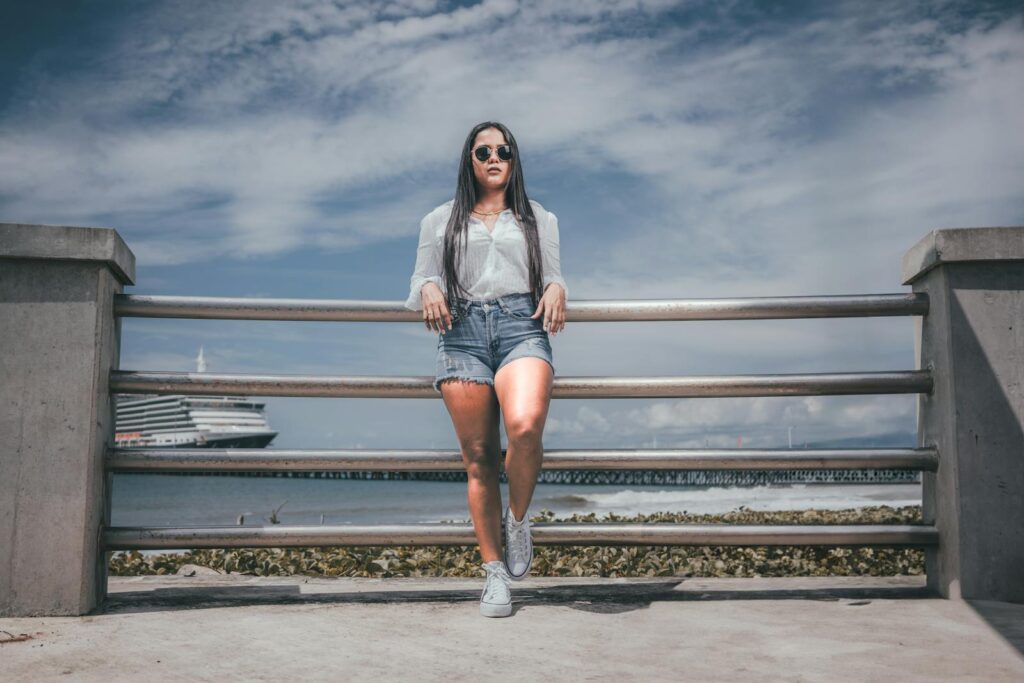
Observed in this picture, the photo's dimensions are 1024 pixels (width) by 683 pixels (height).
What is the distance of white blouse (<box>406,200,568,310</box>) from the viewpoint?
11.0 ft

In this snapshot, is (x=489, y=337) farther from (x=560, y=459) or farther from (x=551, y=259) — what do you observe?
(x=560, y=459)

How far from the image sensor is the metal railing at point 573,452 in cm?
343

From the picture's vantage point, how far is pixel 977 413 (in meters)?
3.43

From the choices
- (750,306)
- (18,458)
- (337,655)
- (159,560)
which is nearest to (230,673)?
(337,655)

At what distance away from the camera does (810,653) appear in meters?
2.48

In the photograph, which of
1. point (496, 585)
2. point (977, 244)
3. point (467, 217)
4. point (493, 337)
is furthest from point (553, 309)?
point (977, 244)

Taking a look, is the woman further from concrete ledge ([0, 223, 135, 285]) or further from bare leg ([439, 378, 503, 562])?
concrete ledge ([0, 223, 135, 285])

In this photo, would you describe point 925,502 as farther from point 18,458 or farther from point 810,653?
point 18,458

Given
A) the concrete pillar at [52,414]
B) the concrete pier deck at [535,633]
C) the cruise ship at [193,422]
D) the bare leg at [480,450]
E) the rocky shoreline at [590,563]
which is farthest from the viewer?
the cruise ship at [193,422]

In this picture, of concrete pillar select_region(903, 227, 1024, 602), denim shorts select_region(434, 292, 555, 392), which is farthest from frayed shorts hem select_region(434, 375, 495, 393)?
concrete pillar select_region(903, 227, 1024, 602)

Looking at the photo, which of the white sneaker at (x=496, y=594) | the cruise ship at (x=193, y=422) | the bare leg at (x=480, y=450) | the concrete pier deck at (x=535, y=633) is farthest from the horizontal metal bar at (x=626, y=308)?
the cruise ship at (x=193, y=422)

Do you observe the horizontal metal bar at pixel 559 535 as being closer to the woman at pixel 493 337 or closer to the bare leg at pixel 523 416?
the woman at pixel 493 337

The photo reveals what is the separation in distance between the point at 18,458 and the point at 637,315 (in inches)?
105

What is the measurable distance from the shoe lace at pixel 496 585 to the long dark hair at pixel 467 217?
43.5 inches
